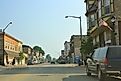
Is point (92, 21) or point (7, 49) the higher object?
point (92, 21)

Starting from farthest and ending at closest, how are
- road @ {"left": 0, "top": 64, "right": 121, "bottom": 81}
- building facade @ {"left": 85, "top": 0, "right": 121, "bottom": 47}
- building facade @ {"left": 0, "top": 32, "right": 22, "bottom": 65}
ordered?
building facade @ {"left": 0, "top": 32, "right": 22, "bottom": 65}, building facade @ {"left": 85, "top": 0, "right": 121, "bottom": 47}, road @ {"left": 0, "top": 64, "right": 121, "bottom": 81}

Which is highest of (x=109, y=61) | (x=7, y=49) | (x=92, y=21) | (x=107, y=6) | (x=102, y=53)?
(x=107, y=6)

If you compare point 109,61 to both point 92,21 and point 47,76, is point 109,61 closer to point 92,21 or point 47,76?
point 47,76

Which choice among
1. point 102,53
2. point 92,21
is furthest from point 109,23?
point 102,53

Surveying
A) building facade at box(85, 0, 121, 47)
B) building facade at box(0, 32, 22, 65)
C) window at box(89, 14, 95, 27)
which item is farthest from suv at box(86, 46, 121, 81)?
building facade at box(0, 32, 22, 65)

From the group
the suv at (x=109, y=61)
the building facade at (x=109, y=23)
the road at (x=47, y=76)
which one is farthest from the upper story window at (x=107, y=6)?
the suv at (x=109, y=61)

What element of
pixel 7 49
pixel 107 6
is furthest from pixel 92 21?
pixel 7 49

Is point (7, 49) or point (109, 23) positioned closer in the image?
point (109, 23)

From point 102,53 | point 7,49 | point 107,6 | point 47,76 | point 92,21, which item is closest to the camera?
point 102,53

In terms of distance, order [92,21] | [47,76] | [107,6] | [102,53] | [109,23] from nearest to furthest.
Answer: [102,53], [47,76], [109,23], [107,6], [92,21]

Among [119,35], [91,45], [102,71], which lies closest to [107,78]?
[102,71]

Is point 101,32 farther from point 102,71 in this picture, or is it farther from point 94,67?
point 102,71

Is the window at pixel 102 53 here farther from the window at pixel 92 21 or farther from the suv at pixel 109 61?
the window at pixel 92 21

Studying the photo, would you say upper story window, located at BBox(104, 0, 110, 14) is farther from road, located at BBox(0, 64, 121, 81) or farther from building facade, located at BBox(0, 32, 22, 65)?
building facade, located at BBox(0, 32, 22, 65)
